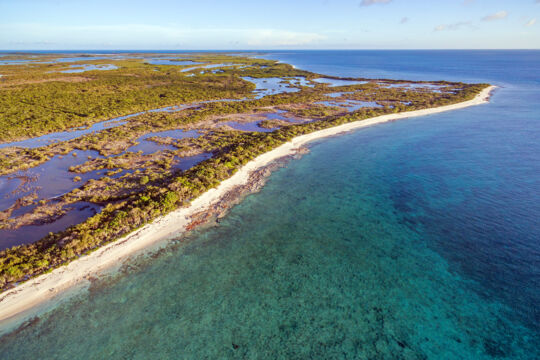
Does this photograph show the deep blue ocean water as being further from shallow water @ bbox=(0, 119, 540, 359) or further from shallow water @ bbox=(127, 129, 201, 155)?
shallow water @ bbox=(127, 129, 201, 155)

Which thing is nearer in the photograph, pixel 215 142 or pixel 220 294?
pixel 220 294

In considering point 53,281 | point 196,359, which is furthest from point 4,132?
Answer: point 196,359

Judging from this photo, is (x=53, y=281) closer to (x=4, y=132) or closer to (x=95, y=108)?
(x=4, y=132)

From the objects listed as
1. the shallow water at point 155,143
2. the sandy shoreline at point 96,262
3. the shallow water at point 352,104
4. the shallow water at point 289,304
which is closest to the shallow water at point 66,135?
the shallow water at point 155,143

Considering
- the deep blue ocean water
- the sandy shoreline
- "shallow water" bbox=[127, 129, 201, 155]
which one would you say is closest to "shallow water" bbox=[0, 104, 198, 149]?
"shallow water" bbox=[127, 129, 201, 155]

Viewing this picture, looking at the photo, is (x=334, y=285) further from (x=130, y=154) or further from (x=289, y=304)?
(x=130, y=154)
